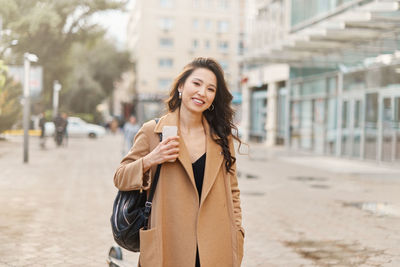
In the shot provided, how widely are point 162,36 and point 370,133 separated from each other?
148ft

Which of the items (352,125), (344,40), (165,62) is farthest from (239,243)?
(165,62)

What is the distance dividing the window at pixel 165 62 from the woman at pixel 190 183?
59.8 metres

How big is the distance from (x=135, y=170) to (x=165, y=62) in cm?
6022

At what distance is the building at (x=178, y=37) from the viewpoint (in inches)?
2408

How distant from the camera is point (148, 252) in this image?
107 inches

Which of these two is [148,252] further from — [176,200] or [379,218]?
[379,218]

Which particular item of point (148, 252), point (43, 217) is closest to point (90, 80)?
point (43, 217)

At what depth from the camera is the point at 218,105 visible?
3.05 meters

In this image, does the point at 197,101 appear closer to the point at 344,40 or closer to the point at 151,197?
the point at 151,197

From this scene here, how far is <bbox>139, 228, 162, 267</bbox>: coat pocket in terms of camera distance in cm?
269

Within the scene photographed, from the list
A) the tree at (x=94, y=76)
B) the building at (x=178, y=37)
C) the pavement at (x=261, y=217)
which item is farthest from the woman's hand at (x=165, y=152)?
the building at (x=178, y=37)

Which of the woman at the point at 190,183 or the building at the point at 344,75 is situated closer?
the woman at the point at 190,183

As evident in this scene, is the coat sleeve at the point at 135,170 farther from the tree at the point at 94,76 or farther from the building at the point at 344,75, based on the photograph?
the tree at the point at 94,76

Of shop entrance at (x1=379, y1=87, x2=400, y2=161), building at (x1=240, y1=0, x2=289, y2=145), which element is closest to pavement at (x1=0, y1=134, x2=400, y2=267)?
shop entrance at (x1=379, y1=87, x2=400, y2=161)
